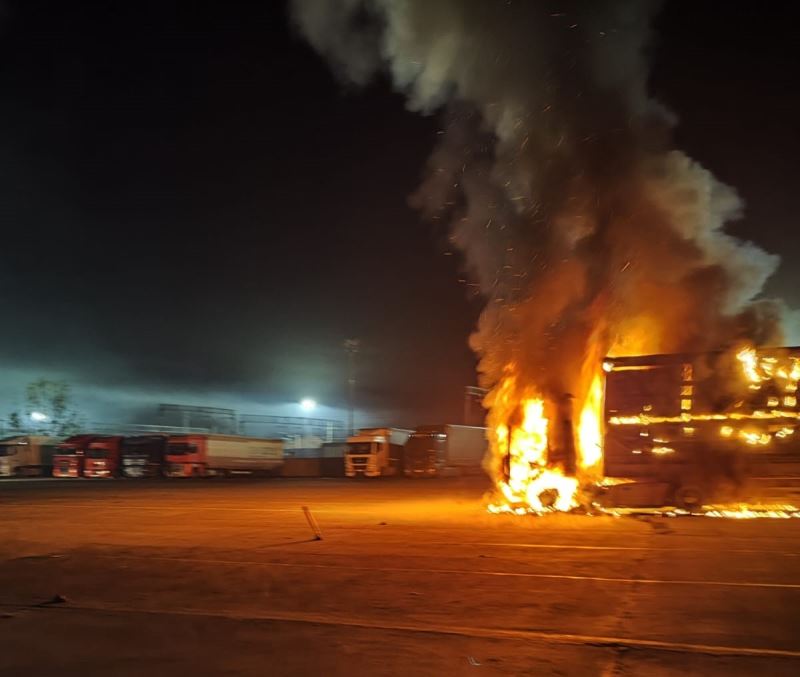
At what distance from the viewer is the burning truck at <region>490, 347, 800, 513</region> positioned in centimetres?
1780

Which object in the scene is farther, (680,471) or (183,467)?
(183,467)

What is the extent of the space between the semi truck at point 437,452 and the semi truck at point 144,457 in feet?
52.3

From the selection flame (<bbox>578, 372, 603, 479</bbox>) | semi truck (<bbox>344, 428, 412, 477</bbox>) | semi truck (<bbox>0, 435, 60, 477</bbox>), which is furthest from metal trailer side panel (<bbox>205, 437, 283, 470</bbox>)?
flame (<bbox>578, 372, 603, 479</bbox>)

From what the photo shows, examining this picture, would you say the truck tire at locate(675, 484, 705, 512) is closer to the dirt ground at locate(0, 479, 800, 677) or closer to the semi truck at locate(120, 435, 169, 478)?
the dirt ground at locate(0, 479, 800, 677)

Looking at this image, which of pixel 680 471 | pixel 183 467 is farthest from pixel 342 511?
pixel 183 467

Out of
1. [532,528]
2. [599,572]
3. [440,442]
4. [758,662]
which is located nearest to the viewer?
[758,662]

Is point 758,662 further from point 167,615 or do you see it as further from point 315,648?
point 167,615

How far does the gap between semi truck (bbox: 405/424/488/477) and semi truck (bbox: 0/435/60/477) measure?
2686 centimetres

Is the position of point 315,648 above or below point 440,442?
below

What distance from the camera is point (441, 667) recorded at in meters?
6.47

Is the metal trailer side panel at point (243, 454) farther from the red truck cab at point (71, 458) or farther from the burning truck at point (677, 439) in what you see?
the burning truck at point (677, 439)

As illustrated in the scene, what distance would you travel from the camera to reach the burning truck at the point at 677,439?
701 inches

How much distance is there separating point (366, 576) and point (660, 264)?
45.5ft

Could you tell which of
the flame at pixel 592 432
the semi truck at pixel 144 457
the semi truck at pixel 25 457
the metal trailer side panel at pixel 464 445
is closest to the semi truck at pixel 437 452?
the metal trailer side panel at pixel 464 445
